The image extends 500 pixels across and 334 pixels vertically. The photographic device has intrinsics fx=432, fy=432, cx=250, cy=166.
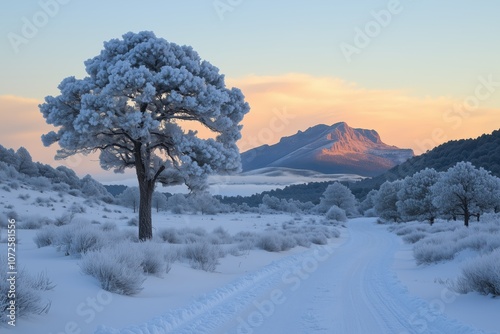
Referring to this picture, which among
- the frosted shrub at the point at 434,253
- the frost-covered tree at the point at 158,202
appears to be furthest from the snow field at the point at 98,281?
the frost-covered tree at the point at 158,202

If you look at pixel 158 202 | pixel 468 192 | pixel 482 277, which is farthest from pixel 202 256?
pixel 158 202

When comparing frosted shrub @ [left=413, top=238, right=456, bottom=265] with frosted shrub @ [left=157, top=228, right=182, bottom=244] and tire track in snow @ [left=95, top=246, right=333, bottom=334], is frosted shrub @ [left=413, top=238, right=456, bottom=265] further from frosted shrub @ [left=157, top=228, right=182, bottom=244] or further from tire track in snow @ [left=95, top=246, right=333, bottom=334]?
frosted shrub @ [left=157, top=228, right=182, bottom=244]

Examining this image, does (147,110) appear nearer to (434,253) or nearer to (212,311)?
(212,311)

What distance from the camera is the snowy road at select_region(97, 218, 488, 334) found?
7.27 metres

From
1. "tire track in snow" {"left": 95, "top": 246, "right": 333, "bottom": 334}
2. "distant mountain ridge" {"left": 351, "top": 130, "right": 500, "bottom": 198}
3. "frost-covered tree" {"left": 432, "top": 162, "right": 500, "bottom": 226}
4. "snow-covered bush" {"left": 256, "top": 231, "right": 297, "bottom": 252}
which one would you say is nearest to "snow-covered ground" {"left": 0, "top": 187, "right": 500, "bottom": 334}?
"tire track in snow" {"left": 95, "top": 246, "right": 333, "bottom": 334}

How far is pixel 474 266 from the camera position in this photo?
9.37 m

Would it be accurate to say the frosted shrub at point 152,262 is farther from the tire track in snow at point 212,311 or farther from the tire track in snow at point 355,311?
the tire track in snow at point 355,311

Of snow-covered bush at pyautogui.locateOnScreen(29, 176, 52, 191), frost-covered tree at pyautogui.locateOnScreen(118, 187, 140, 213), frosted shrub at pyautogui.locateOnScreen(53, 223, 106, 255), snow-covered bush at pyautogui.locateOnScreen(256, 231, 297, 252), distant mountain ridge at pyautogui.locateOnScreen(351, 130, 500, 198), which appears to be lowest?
snow-covered bush at pyautogui.locateOnScreen(256, 231, 297, 252)

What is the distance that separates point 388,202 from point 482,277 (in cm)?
6357

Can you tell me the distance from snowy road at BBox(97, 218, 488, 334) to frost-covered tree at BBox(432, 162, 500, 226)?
29600 millimetres

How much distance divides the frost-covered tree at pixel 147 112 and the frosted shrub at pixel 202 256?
367 centimetres

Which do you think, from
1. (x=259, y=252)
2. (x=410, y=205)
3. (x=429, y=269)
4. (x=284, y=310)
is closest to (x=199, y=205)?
(x=410, y=205)

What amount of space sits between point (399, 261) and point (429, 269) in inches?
164

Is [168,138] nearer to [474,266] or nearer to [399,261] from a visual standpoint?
[399,261]
